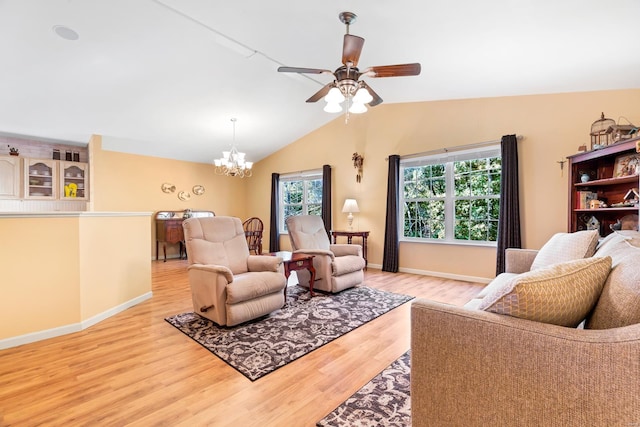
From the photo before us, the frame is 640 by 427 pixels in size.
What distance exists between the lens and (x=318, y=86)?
474cm

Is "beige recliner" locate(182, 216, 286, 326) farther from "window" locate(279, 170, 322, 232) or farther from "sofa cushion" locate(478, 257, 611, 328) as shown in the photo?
"window" locate(279, 170, 322, 232)

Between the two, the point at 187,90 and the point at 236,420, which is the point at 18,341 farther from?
the point at 187,90

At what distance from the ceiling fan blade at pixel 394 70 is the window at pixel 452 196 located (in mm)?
2592

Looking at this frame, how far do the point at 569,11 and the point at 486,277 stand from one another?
134 inches

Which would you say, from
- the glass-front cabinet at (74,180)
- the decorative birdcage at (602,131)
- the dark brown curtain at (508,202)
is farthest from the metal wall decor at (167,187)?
the decorative birdcage at (602,131)

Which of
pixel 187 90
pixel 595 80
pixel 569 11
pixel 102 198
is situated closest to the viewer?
pixel 569 11

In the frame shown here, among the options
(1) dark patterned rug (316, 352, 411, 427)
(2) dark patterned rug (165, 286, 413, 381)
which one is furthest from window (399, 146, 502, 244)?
(1) dark patterned rug (316, 352, 411, 427)

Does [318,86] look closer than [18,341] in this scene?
No

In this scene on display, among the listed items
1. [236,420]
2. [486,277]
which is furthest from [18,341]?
[486,277]

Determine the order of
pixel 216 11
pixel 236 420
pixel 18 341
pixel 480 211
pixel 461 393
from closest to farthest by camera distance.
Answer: pixel 461 393, pixel 236 420, pixel 18 341, pixel 216 11, pixel 480 211

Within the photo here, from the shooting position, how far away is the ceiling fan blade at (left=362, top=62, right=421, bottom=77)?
2365 millimetres

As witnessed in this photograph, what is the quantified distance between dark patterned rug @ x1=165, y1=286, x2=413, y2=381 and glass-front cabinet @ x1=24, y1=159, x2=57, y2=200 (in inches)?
167

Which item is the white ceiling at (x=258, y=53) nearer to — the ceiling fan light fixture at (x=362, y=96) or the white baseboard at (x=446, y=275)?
the ceiling fan light fixture at (x=362, y=96)

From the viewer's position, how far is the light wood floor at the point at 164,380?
158 centimetres
